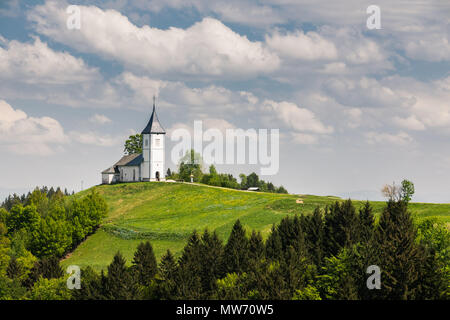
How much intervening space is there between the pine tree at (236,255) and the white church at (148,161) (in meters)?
81.4

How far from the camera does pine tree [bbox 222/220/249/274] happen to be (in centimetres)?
5603

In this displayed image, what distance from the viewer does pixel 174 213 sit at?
11219 centimetres

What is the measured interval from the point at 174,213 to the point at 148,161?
107 feet

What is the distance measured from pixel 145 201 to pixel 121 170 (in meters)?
28.2

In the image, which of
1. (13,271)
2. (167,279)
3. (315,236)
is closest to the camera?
(167,279)

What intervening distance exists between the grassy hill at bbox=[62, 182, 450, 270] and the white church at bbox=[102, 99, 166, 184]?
6.15m

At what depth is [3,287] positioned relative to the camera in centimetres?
5800

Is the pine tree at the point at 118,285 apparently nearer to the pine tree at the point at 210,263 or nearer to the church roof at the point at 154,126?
the pine tree at the point at 210,263

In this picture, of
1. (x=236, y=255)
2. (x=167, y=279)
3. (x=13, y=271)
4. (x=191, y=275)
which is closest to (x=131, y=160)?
(x=13, y=271)

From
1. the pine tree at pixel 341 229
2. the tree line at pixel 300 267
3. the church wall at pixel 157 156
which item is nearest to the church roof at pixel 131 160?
the church wall at pixel 157 156

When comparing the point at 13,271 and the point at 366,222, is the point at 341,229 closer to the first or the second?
the point at 366,222

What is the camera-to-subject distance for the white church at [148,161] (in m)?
141

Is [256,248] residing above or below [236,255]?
above
